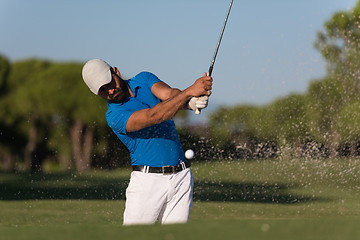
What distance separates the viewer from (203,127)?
1755cm

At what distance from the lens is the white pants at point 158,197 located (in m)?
5.25

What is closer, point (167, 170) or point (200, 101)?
point (200, 101)

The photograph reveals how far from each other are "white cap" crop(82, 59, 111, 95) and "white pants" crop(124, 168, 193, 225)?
77cm

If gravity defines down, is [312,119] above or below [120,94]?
below

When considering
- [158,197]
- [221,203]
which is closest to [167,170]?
[158,197]

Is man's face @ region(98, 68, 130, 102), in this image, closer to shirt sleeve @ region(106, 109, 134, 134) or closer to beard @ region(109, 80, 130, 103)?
beard @ region(109, 80, 130, 103)

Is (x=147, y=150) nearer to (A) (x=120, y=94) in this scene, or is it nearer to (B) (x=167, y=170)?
(B) (x=167, y=170)

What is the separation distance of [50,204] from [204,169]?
7207mm

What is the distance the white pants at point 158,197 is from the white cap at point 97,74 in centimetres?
77

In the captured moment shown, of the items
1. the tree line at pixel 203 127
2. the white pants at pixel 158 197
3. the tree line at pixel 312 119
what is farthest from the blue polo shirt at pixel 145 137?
the tree line at pixel 312 119

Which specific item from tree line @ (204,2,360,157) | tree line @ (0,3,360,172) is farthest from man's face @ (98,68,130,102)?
tree line @ (204,2,360,157)

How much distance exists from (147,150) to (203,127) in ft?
40.2

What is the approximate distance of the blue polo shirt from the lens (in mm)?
5297

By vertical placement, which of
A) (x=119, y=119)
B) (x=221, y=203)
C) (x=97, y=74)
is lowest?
(x=221, y=203)
